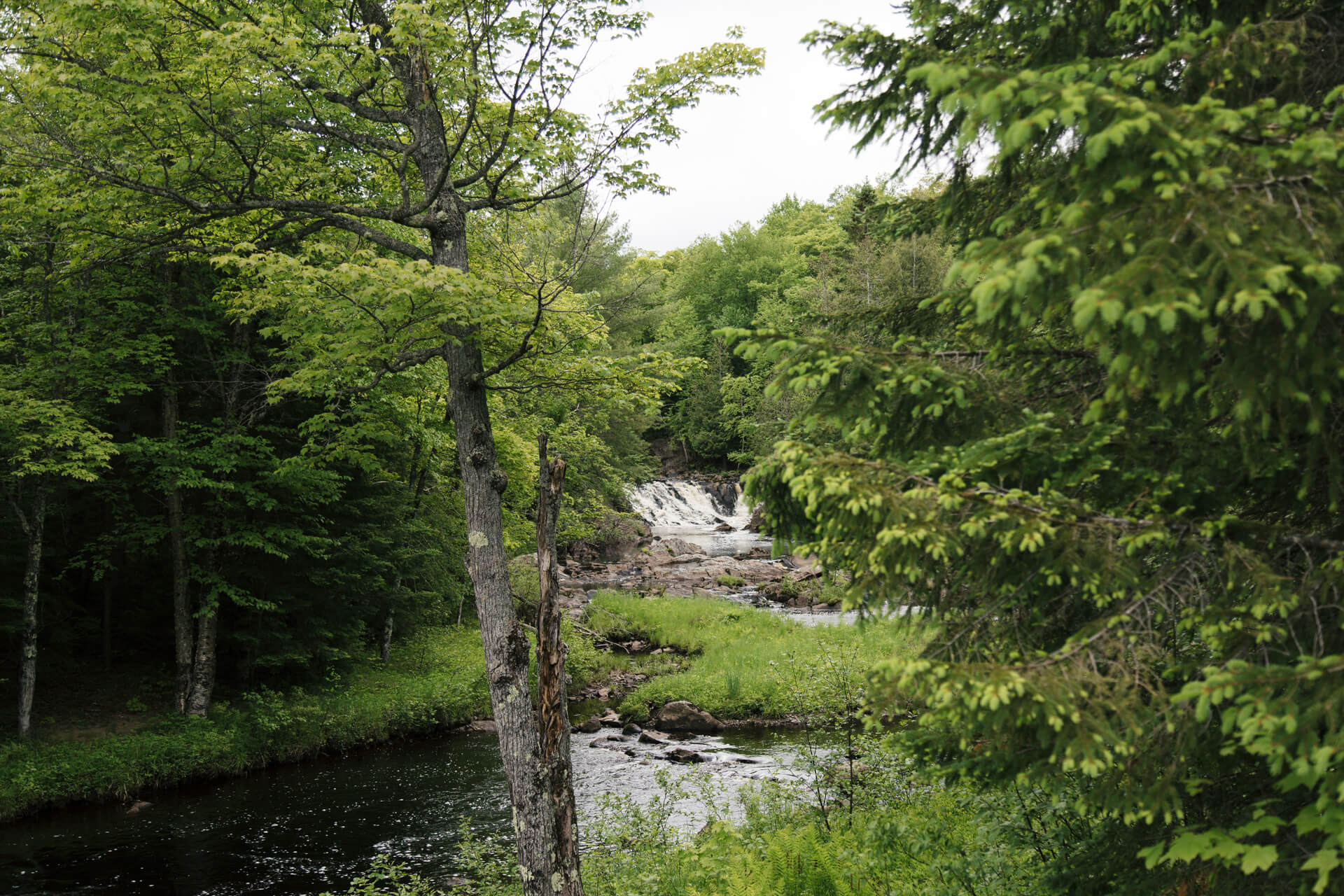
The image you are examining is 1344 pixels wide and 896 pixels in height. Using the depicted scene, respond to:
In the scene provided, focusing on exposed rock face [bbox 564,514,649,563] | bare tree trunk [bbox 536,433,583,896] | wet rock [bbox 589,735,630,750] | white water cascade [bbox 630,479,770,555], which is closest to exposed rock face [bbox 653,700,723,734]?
wet rock [bbox 589,735,630,750]

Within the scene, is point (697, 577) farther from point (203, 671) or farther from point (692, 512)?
point (203, 671)

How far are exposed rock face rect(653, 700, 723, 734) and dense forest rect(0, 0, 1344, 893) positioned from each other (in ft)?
17.4

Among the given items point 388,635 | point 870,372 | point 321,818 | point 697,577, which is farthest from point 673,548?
point 870,372

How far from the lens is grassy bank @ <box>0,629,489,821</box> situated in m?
12.1

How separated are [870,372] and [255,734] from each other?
14406 mm

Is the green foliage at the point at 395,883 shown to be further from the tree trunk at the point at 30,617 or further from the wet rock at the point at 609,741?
the tree trunk at the point at 30,617

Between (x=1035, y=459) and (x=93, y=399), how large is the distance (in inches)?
597

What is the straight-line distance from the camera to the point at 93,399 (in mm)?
13672

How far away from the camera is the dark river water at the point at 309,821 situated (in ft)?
34.1

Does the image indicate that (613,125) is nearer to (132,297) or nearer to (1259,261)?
(1259,261)

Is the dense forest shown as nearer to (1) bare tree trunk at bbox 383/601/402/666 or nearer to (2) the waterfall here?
(1) bare tree trunk at bbox 383/601/402/666

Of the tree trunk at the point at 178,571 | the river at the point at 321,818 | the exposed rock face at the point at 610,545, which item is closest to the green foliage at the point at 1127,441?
the river at the point at 321,818

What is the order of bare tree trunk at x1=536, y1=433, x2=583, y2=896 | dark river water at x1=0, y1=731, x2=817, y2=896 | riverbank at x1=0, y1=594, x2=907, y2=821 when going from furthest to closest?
riverbank at x1=0, y1=594, x2=907, y2=821
dark river water at x1=0, y1=731, x2=817, y2=896
bare tree trunk at x1=536, y1=433, x2=583, y2=896

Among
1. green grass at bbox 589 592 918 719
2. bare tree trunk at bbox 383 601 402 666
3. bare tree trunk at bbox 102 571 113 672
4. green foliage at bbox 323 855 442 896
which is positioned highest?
bare tree trunk at bbox 102 571 113 672
